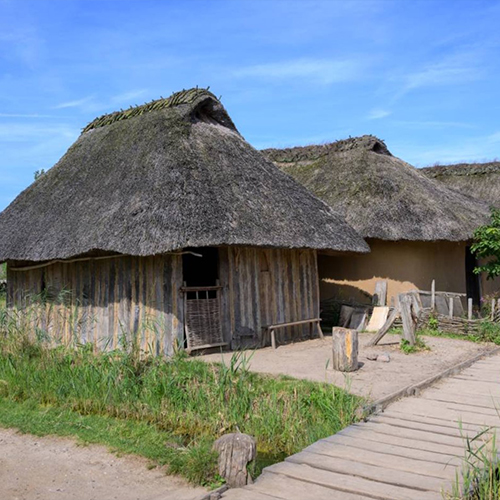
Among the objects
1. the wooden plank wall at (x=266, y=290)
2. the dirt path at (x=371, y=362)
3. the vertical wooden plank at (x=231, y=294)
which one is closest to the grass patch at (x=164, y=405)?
the dirt path at (x=371, y=362)

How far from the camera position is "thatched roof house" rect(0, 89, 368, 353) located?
8.91 meters

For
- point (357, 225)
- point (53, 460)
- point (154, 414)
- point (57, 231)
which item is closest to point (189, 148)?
point (57, 231)

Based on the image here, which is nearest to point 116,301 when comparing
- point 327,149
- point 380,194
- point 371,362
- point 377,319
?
point 371,362

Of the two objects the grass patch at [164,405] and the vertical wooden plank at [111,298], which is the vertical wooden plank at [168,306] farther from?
the grass patch at [164,405]

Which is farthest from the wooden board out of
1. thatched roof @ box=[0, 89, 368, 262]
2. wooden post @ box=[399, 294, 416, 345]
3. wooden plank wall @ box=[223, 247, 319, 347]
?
wooden post @ box=[399, 294, 416, 345]

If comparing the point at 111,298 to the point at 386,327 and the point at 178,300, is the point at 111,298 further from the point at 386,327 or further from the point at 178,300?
the point at 386,327

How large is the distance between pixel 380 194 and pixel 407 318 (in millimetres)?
4665

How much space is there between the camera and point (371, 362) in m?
8.57

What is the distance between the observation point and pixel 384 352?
914 cm

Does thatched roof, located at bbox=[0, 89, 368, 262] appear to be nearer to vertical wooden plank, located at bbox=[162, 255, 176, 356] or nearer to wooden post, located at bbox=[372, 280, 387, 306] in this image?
vertical wooden plank, located at bbox=[162, 255, 176, 356]

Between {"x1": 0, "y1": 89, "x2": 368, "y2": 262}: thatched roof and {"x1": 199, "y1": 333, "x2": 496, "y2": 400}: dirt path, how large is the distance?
172 cm

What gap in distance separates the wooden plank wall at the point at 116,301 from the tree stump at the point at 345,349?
237cm

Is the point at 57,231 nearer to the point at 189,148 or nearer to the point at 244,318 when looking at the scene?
the point at 189,148

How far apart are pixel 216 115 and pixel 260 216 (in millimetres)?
3176
